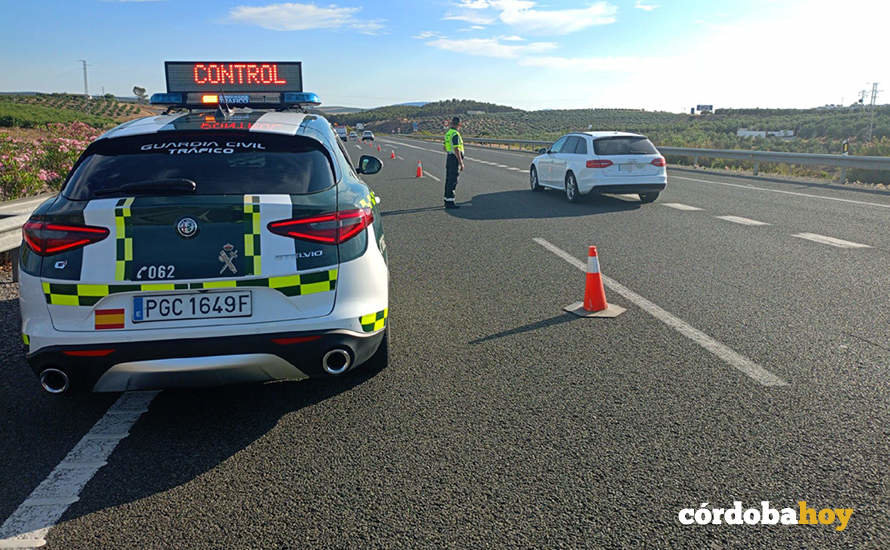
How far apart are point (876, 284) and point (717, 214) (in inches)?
226

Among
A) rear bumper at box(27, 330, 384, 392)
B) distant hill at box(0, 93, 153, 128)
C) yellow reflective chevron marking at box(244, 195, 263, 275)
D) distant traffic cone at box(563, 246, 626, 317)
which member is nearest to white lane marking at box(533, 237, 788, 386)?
distant traffic cone at box(563, 246, 626, 317)

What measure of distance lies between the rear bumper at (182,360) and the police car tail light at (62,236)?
50 cm

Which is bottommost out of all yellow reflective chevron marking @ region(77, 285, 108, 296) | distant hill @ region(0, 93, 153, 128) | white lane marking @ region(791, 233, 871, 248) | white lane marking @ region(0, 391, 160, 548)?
white lane marking @ region(0, 391, 160, 548)

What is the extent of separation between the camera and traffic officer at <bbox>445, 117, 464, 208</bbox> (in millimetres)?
14000

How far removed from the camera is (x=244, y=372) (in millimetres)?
3652

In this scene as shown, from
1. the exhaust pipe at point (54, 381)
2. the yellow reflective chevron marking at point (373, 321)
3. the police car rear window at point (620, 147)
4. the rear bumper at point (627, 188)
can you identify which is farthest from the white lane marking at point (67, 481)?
the police car rear window at point (620, 147)

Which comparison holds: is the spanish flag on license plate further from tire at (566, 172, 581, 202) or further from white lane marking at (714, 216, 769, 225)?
tire at (566, 172, 581, 202)

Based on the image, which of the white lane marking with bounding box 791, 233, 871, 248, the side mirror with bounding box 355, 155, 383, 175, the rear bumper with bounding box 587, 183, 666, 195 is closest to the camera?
the side mirror with bounding box 355, 155, 383, 175

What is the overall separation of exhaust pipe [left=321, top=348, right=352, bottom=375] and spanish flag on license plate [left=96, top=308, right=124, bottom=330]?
3.34ft

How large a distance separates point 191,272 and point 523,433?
6.16ft

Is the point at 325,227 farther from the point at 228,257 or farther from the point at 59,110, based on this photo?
the point at 59,110

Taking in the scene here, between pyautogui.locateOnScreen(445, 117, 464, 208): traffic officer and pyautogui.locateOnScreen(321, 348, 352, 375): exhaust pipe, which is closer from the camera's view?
pyautogui.locateOnScreen(321, 348, 352, 375): exhaust pipe

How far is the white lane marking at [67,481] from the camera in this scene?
2.86 meters

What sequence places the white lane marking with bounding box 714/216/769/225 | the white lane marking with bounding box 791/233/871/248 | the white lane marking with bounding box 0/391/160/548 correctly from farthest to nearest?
the white lane marking with bounding box 714/216/769/225
the white lane marking with bounding box 791/233/871/248
the white lane marking with bounding box 0/391/160/548
